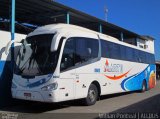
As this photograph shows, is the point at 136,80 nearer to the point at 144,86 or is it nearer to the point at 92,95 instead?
the point at 144,86

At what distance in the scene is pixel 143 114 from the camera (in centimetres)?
1091

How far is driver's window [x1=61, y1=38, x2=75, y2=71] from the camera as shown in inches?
470

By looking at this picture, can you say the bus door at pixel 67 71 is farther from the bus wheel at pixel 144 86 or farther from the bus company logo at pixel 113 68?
the bus wheel at pixel 144 86

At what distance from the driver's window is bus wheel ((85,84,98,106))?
5.98ft

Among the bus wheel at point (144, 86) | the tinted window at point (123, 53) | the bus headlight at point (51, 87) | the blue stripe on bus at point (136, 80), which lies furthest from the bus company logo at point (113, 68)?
the bus wheel at point (144, 86)

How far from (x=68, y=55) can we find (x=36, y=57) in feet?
3.97

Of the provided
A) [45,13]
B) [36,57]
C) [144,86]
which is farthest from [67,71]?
[144,86]

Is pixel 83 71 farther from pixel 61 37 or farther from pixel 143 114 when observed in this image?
pixel 143 114

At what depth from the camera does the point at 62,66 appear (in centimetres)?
1182

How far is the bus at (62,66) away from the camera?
11492 millimetres

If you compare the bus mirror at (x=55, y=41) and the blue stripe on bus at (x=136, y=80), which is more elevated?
the bus mirror at (x=55, y=41)

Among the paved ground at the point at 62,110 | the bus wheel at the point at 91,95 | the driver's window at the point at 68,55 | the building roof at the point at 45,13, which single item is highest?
the building roof at the point at 45,13

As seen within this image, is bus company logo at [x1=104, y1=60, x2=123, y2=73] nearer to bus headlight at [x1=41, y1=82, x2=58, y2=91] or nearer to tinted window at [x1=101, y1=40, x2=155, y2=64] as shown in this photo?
tinted window at [x1=101, y1=40, x2=155, y2=64]

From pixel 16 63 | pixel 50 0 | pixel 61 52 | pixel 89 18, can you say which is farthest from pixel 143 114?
pixel 89 18
